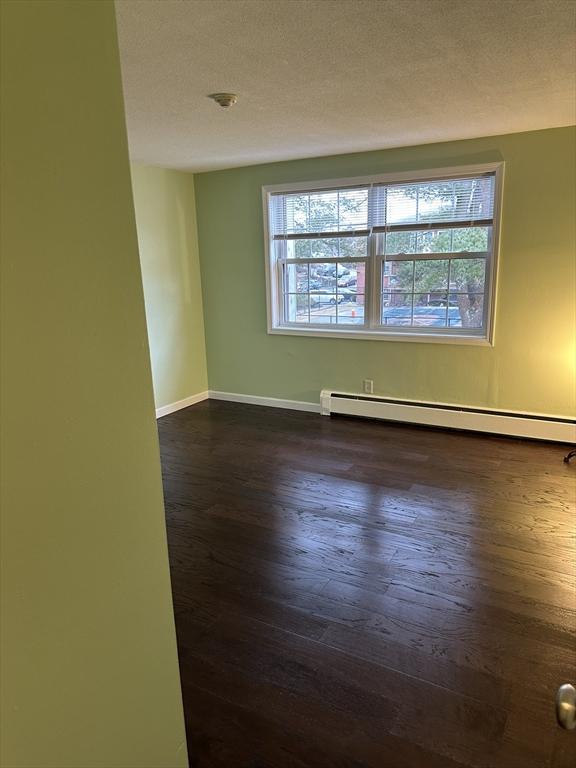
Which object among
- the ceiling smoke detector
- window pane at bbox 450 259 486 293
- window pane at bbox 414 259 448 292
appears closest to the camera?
the ceiling smoke detector

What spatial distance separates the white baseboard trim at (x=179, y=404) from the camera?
5109 mm

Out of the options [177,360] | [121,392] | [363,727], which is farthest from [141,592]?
[177,360]

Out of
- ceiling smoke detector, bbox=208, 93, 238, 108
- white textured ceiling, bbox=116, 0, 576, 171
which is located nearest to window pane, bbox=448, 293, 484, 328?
white textured ceiling, bbox=116, 0, 576, 171

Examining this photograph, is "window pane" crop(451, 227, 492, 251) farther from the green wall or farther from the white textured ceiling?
the green wall

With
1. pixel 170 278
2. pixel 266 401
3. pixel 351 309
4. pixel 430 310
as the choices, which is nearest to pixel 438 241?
pixel 430 310

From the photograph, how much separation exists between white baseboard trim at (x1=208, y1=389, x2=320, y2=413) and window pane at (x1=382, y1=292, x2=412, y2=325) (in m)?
1.11

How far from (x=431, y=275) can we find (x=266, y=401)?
2086 mm

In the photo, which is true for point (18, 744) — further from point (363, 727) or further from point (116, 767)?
point (363, 727)

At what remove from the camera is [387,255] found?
443 cm

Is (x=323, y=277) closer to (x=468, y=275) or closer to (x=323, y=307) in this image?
(x=323, y=307)

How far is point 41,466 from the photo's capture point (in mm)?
869

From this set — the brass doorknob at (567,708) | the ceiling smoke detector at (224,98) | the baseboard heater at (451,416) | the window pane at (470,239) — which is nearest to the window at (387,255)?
the window pane at (470,239)

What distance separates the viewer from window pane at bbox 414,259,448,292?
4273 mm

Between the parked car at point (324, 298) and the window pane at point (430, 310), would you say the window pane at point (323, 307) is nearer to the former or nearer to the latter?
the parked car at point (324, 298)
